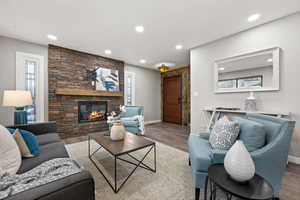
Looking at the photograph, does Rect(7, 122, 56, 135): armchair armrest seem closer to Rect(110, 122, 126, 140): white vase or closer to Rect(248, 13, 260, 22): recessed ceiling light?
Rect(110, 122, 126, 140): white vase

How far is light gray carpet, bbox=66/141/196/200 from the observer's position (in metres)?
1.41

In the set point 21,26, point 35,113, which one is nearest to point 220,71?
point 21,26

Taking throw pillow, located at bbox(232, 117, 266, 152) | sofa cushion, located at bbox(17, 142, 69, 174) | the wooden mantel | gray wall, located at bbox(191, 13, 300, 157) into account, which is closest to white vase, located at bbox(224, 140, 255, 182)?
throw pillow, located at bbox(232, 117, 266, 152)

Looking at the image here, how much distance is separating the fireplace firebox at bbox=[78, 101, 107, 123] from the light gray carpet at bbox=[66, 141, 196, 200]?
154cm

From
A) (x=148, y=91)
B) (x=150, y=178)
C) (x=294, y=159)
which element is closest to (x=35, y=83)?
(x=150, y=178)

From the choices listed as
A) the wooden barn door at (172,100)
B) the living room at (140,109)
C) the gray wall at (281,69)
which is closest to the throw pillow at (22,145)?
the living room at (140,109)

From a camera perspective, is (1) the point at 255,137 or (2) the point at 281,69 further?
(2) the point at 281,69

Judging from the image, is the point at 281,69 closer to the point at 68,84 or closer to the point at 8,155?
the point at 8,155

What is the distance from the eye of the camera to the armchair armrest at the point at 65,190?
612mm

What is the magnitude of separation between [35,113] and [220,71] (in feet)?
15.7

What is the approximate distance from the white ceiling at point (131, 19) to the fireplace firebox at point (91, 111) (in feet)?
5.64

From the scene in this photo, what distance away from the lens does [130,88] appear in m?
5.18

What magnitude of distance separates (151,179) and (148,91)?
4.33 meters

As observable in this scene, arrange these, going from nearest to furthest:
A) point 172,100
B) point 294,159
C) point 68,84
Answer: point 294,159 → point 68,84 → point 172,100
